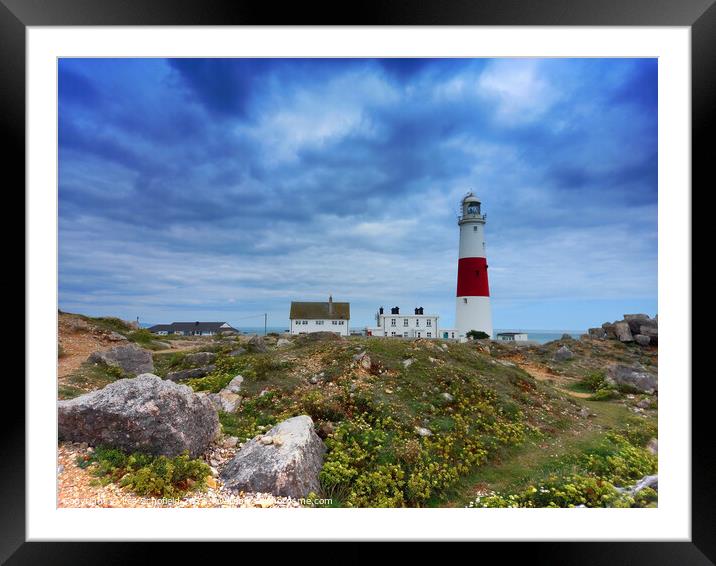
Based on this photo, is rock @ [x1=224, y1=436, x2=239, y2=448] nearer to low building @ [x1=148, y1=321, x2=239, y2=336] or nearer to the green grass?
A: the green grass

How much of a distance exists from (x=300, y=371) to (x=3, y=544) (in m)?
3.03

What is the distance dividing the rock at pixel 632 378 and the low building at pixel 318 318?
7.85m

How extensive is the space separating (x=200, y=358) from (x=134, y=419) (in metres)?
2.97

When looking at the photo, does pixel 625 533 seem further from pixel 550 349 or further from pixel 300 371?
pixel 550 349

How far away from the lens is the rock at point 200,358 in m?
5.25

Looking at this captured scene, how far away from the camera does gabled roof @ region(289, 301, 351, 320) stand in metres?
11.7

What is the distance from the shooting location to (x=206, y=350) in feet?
19.0

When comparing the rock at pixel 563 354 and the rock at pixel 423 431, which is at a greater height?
the rock at pixel 423 431

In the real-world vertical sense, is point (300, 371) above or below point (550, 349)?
above

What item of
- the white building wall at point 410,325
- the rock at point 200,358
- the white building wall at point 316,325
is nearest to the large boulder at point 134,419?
the rock at point 200,358

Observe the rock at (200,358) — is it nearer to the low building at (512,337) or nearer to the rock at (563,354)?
the low building at (512,337)

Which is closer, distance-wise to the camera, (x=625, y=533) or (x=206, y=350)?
(x=625, y=533)

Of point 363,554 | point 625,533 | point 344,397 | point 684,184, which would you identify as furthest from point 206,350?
point 684,184

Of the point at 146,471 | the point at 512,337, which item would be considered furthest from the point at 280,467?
the point at 512,337
